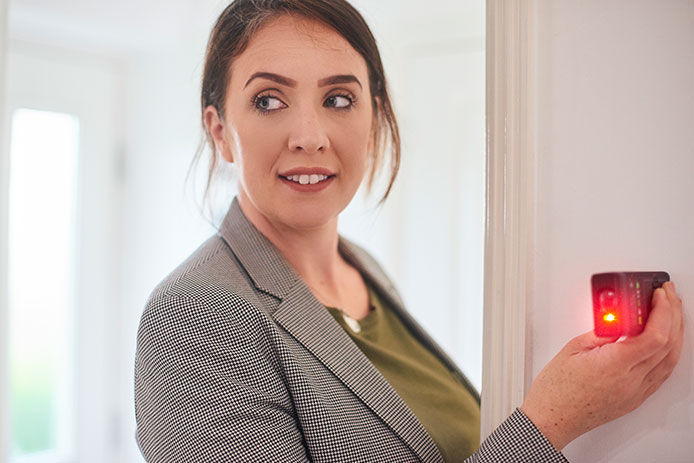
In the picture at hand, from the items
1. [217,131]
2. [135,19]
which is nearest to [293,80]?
[217,131]

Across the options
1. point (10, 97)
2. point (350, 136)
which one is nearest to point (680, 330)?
point (350, 136)

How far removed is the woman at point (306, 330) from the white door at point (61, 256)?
1.46 m

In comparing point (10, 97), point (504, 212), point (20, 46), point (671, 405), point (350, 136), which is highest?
point (20, 46)

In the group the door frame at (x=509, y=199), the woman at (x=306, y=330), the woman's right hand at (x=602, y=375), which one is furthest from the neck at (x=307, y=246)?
the woman's right hand at (x=602, y=375)

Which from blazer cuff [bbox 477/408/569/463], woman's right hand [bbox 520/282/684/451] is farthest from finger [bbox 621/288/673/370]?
blazer cuff [bbox 477/408/569/463]

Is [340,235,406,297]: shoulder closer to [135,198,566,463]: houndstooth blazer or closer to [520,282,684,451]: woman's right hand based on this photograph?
[135,198,566,463]: houndstooth blazer

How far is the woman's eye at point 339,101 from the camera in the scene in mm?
907

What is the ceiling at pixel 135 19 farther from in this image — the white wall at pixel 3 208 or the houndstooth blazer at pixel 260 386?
the houndstooth blazer at pixel 260 386

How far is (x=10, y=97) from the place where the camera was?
7.02ft

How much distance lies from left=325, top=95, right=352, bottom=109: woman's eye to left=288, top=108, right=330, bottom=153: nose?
33 mm

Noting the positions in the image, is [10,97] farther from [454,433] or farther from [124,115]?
[454,433]

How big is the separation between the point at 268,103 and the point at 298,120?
49 mm

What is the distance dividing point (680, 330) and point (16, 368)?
2160mm

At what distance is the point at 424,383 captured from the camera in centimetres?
97
